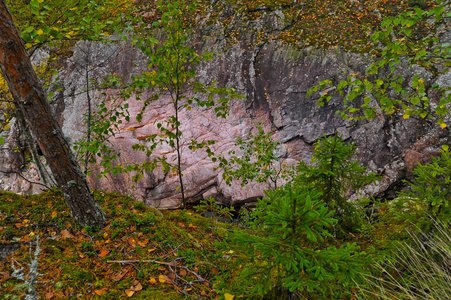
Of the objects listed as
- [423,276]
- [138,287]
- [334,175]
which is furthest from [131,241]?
[423,276]

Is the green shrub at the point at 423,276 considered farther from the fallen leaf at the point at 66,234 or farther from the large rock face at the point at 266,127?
the large rock face at the point at 266,127

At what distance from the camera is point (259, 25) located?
9266 mm

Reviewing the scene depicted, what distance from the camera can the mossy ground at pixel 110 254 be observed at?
219cm

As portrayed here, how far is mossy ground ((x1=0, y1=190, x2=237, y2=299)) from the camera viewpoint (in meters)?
2.19

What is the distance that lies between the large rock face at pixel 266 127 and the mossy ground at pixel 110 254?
4810 mm

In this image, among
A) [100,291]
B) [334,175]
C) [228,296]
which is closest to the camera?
[228,296]

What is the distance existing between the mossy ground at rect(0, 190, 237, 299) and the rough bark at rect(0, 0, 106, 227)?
31cm

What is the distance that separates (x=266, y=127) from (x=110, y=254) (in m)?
6.62

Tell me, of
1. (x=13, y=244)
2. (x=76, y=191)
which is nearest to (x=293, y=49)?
(x=76, y=191)

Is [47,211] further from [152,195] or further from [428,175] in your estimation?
[152,195]

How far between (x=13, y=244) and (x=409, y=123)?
8.89 meters

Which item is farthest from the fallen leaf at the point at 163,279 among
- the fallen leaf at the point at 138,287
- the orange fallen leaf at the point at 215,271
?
the orange fallen leaf at the point at 215,271

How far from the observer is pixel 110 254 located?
261 cm

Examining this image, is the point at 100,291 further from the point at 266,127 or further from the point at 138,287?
the point at 266,127
